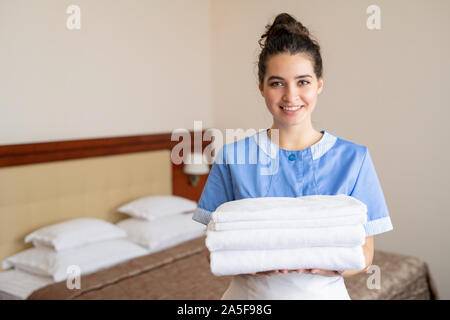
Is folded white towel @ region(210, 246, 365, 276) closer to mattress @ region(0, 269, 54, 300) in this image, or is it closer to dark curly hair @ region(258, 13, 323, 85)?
dark curly hair @ region(258, 13, 323, 85)

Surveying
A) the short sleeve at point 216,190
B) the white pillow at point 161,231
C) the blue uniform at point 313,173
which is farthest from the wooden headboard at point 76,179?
the blue uniform at point 313,173

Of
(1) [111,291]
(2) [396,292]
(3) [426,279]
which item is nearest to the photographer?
(1) [111,291]

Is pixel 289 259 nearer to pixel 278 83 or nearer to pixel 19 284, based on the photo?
pixel 278 83

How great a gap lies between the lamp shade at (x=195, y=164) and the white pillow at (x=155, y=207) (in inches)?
14.5

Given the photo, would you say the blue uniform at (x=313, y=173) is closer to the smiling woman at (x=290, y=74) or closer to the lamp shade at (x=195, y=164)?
the smiling woman at (x=290, y=74)

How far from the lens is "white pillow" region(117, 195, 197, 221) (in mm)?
2760

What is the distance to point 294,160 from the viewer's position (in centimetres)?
99

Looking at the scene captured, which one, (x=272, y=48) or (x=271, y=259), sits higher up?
(x=272, y=48)

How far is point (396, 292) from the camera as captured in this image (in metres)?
2.15

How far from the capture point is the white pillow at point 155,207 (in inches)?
109

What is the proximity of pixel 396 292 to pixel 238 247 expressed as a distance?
5.43 feet

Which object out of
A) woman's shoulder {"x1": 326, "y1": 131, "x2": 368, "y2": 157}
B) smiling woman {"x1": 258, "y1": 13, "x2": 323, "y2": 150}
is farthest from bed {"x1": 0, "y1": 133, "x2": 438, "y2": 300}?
smiling woman {"x1": 258, "y1": 13, "x2": 323, "y2": 150}
